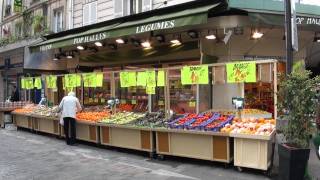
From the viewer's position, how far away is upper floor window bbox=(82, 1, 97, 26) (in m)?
18.6

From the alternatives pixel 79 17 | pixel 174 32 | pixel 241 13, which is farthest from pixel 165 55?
pixel 79 17

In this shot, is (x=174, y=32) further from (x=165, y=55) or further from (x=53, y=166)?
(x=53, y=166)

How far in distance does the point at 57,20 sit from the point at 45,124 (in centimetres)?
901

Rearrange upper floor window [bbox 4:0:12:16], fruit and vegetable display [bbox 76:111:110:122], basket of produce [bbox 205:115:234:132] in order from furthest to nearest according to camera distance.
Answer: upper floor window [bbox 4:0:12:16] → fruit and vegetable display [bbox 76:111:110:122] → basket of produce [bbox 205:115:234:132]

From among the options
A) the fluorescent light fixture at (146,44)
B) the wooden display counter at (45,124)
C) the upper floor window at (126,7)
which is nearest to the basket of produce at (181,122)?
the fluorescent light fixture at (146,44)

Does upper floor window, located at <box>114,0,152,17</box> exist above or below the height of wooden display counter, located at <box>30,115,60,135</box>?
above

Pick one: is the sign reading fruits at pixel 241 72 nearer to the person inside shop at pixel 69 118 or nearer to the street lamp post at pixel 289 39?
the street lamp post at pixel 289 39

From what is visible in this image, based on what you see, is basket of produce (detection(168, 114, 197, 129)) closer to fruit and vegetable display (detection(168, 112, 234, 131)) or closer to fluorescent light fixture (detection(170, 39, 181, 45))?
fruit and vegetable display (detection(168, 112, 234, 131))

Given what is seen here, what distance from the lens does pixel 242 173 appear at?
28.3ft

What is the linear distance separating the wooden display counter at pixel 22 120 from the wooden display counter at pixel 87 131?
12.0 ft

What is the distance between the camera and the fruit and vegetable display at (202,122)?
9.19 metres

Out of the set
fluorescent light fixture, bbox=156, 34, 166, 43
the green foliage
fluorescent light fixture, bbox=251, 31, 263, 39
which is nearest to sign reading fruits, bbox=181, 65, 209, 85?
the green foliage

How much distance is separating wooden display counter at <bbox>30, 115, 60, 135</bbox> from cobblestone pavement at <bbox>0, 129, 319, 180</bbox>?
A: 1791 mm

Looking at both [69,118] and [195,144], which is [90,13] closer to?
[69,118]
